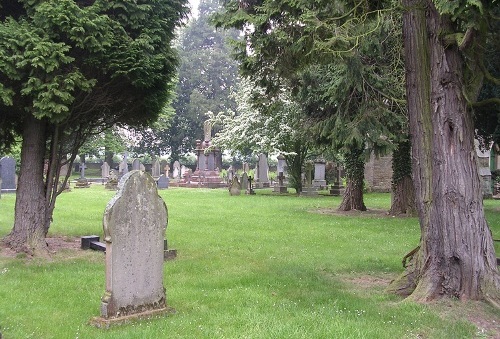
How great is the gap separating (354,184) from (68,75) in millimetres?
13143

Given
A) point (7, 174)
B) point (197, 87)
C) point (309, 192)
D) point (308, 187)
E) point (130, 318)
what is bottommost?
point (130, 318)

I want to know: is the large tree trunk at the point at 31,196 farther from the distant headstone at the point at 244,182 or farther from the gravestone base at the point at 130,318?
the distant headstone at the point at 244,182

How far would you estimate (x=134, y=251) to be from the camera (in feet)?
18.7

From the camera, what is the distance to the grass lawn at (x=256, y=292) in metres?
5.20

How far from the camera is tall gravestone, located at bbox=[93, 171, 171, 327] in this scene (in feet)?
18.0

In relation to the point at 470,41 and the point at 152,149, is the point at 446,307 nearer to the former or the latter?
the point at 470,41

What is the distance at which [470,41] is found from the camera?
6328mm

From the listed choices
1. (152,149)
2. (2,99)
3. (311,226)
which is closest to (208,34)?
(152,149)

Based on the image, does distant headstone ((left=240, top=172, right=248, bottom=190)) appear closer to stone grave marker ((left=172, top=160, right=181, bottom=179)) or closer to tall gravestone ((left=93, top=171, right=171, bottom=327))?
stone grave marker ((left=172, top=160, right=181, bottom=179))

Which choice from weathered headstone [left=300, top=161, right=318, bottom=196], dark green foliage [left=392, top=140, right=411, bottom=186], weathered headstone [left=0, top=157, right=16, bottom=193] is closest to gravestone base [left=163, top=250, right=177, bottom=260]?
dark green foliage [left=392, top=140, right=411, bottom=186]

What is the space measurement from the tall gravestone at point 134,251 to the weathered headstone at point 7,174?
74.0ft

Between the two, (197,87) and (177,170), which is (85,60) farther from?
(197,87)

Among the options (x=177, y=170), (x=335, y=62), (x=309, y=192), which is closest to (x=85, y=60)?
(x=335, y=62)

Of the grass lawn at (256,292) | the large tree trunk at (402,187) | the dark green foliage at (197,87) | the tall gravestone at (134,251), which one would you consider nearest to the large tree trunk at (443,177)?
the grass lawn at (256,292)
